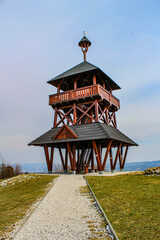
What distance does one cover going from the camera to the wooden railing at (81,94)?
20.5 m

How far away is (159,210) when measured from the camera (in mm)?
6543

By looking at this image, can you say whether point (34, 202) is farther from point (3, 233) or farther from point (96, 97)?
point (96, 97)

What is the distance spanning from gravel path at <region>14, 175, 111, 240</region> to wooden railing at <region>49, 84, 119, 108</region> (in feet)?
43.4

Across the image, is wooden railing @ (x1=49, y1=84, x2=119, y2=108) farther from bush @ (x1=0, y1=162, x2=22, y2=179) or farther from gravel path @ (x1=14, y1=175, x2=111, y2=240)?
bush @ (x1=0, y1=162, x2=22, y2=179)

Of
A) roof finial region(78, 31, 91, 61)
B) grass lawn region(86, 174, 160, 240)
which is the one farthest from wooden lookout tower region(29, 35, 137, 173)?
grass lawn region(86, 174, 160, 240)

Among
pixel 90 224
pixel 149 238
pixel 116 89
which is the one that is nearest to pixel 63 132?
pixel 116 89

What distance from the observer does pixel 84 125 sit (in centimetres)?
2039

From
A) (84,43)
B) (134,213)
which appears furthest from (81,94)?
(134,213)

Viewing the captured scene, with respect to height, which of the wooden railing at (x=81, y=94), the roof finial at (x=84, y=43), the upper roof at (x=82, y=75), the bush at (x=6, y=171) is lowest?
the bush at (x=6, y=171)

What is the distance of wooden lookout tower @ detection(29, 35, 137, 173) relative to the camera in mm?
18919

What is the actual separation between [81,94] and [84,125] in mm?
3454

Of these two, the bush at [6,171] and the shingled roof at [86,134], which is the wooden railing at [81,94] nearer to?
the shingled roof at [86,134]

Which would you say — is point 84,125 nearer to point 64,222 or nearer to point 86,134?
point 86,134

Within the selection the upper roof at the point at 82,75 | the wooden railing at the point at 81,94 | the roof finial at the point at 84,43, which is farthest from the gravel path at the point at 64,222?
the roof finial at the point at 84,43
